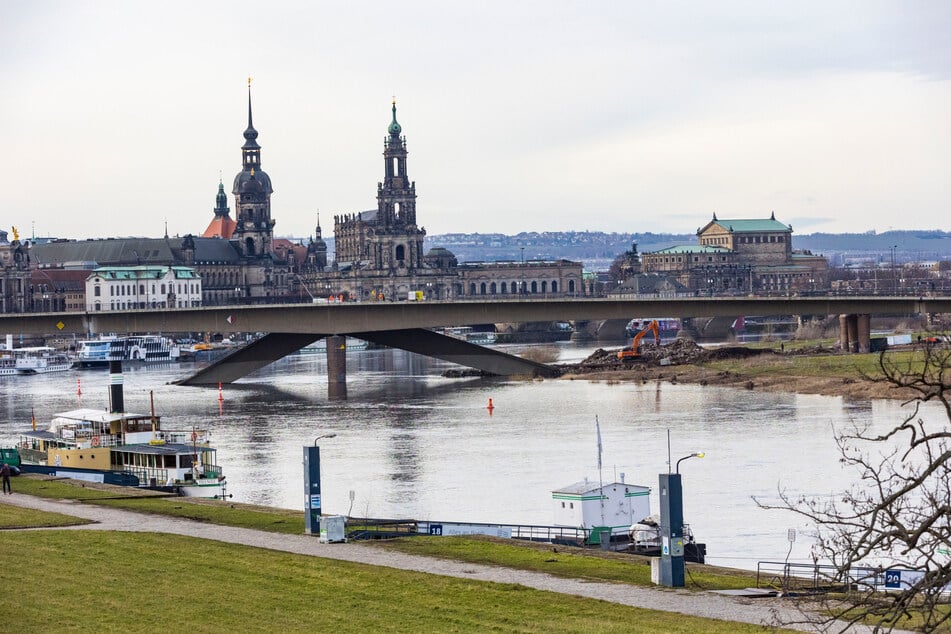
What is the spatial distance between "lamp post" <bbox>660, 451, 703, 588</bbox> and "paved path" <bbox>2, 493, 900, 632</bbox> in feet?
1.37

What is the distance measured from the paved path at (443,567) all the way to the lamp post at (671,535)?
418mm

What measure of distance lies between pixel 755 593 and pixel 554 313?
249 ft

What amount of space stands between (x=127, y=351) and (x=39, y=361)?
13.4m

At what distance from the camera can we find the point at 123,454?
56125 millimetres

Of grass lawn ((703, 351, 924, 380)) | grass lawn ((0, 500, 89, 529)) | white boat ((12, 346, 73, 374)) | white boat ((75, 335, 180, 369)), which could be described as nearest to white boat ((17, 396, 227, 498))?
grass lawn ((0, 500, 89, 529))

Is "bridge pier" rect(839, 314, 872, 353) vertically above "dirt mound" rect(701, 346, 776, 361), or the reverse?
"bridge pier" rect(839, 314, 872, 353)

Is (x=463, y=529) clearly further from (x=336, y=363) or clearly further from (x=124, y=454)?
(x=336, y=363)

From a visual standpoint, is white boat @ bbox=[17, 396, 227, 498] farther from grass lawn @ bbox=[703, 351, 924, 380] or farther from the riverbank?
grass lawn @ bbox=[703, 351, 924, 380]

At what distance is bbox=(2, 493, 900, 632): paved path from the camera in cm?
2615

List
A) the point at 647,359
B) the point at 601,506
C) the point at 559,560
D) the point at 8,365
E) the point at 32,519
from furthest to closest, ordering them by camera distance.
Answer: the point at 8,365 < the point at 647,359 < the point at 601,506 < the point at 32,519 < the point at 559,560

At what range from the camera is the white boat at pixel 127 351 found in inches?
6378

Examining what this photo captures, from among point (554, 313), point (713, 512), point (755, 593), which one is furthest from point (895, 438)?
point (554, 313)

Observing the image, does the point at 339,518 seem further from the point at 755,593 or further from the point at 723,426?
the point at 723,426

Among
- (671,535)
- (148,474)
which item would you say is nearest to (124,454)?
(148,474)
